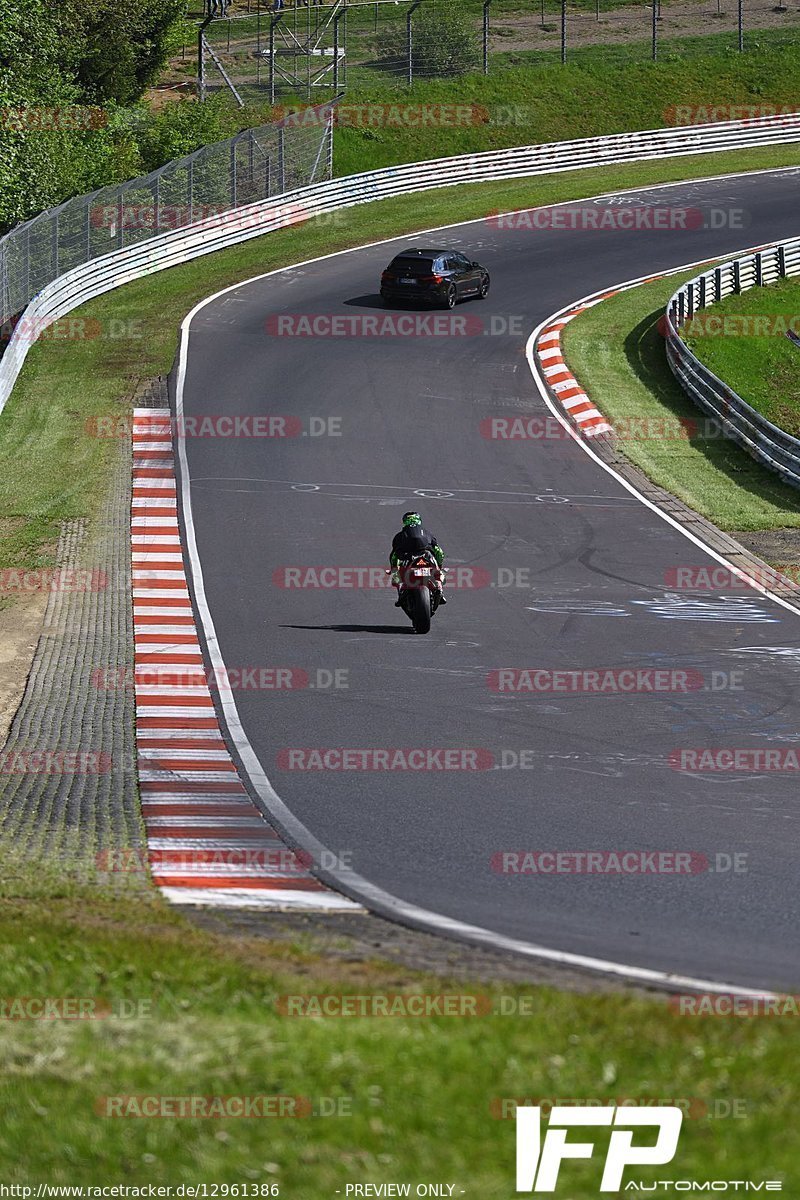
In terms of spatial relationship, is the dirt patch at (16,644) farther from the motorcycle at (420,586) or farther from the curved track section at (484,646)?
the motorcycle at (420,586)

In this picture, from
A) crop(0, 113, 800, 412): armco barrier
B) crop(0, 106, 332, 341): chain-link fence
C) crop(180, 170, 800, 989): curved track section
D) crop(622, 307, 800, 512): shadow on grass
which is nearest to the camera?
crop(180, 170, 800, 989): curved track section

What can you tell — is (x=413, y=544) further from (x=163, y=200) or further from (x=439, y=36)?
(x=439, y=36)

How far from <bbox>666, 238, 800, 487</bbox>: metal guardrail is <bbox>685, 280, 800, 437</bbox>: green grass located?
458 millimetres

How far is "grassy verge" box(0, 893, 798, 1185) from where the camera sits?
6047 millimetres

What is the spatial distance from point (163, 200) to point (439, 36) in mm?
25134

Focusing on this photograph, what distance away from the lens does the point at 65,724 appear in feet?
52.2

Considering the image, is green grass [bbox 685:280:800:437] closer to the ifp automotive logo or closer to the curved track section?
the curved track section

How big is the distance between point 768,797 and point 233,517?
13913 mm

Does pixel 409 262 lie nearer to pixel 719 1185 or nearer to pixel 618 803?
pixel 618 803

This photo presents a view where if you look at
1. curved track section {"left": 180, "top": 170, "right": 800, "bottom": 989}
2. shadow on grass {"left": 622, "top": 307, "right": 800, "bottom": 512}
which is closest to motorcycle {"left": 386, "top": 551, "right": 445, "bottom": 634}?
curved track section {"left": 180, "top": 170, "right": 800, "bottom": 989}

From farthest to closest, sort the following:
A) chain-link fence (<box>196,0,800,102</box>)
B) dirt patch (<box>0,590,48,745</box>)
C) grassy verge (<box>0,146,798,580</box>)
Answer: chain-link fence (<box>196,0,800,102</box>) < grassy verge (<box>0,146,798,580</box>) < dirt patch (<box>0,590,48,745</box>)

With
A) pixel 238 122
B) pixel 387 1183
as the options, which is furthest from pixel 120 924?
pixel 238 122

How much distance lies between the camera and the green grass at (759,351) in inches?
1371

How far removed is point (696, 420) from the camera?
32.9m
